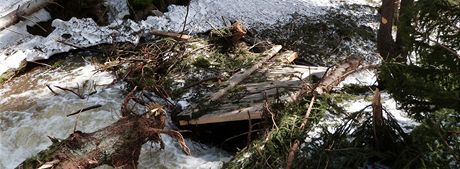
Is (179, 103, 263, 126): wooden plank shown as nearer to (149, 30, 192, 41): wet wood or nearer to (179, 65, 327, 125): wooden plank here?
(179, 65, 327, 125): wooden plank

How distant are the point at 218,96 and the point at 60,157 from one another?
2220mm

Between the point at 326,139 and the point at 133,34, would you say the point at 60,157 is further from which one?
the point at 133,34

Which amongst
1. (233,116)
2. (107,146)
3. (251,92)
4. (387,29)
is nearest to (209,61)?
(251,92)

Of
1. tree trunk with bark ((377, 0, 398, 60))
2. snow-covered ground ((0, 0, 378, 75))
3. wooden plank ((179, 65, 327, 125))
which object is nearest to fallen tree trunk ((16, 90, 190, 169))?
wooden plank ((179, 65, 327, 125))

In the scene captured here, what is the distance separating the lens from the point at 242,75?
6.14 m

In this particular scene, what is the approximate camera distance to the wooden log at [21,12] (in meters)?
7.30

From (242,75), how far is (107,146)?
252 centimetres

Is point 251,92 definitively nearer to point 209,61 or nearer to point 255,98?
point 255,98

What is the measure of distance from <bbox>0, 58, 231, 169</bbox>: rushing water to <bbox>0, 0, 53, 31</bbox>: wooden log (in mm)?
1429

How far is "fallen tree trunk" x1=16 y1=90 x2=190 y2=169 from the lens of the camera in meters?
3.84

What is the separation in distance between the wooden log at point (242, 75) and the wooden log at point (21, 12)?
4015 millimetres

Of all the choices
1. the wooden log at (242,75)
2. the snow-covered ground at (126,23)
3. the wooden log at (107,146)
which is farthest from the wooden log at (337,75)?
the snow-covered ground at (126,23)

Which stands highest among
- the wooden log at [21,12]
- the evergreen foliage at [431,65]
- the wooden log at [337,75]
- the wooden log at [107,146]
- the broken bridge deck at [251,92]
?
the evergreen foliage at [431,65]

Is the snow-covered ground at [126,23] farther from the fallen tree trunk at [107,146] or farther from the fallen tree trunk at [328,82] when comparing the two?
the fallen tree trunk at [107,146]
